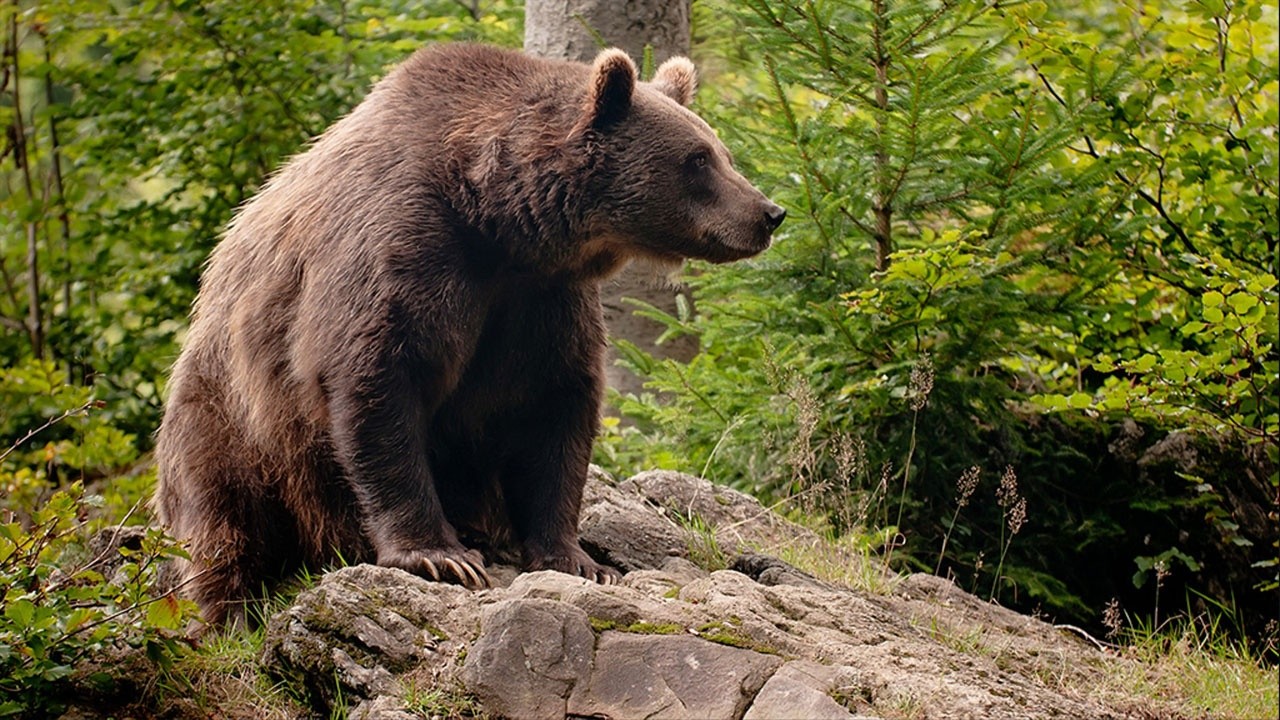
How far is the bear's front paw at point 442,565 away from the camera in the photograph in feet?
14.5

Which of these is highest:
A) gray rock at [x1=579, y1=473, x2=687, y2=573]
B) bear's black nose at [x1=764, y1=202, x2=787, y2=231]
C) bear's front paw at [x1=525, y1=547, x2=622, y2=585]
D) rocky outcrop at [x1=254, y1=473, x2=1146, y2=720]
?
bear's black nose at [x1=764, y1=202, x2=787, y2=231]

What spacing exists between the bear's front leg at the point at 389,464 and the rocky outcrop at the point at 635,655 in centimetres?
31

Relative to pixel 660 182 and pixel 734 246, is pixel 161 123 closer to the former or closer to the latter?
pixel 660 182

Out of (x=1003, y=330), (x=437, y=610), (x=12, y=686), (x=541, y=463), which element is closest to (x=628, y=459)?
(x=1003, y=330)

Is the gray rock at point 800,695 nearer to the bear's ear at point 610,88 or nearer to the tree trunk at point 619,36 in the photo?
the bear's ear at point 610,88

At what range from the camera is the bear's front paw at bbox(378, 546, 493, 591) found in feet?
14.5

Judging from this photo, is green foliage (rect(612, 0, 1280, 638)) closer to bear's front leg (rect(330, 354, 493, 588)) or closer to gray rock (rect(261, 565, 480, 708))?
bear's front leg (rect(330, 354, 493, 588))

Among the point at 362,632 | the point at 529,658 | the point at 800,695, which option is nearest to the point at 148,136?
the point at 362,632

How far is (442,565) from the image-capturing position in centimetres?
447

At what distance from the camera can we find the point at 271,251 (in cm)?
512

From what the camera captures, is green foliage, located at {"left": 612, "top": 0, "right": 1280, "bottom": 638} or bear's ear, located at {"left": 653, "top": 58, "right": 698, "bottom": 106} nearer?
bear's ear, located at {"left": 653, "top": 58, "right": 698, "bottom": 106}

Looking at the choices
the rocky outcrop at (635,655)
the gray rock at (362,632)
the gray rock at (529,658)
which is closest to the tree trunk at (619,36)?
the rocky outcrop at (635,655)

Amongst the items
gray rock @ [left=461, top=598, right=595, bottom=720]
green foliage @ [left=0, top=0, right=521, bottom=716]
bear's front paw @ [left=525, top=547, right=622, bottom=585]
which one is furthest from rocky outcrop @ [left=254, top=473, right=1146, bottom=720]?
green foliage @ [left=0, top=0, right=521, bottom=716]

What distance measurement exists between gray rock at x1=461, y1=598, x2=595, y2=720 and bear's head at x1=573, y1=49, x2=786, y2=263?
1.78 m
